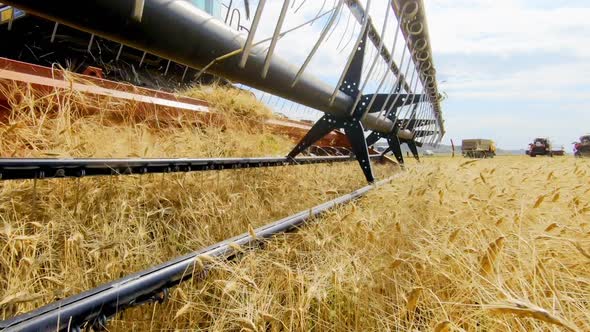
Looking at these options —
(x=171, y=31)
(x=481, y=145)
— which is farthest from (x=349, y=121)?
(x=481, y=145)

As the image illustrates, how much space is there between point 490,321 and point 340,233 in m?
0.70

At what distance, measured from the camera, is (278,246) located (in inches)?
49.1

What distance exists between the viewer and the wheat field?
0.84 metres

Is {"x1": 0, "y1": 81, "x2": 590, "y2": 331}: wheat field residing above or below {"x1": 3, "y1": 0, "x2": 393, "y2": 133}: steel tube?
below

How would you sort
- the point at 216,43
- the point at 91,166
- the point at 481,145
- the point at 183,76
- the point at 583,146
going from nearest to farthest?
the point at 216,43
the point at 91,166
the point at 183,76
the point at 583,146
the point at 481,145

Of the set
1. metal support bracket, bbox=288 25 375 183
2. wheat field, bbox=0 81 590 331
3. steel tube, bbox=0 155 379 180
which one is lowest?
wheat field, bbox=0 81 590 331

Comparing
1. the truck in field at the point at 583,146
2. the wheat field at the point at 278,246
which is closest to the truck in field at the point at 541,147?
the truck in field at the point at 583,146

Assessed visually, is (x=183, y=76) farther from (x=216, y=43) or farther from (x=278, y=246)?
(x=278, y=246)

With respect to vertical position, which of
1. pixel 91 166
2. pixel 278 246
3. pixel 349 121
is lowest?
pixel 278 246

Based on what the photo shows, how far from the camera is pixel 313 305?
98 centimetres

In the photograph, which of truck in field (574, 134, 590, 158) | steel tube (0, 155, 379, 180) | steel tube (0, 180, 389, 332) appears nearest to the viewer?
steel tube (0, 180, 389, 332)

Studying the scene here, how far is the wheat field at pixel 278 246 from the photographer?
33.1 inches

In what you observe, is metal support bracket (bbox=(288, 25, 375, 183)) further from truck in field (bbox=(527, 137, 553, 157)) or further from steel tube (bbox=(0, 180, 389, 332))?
truck in field (bbox=(527, 137, 553, 157))

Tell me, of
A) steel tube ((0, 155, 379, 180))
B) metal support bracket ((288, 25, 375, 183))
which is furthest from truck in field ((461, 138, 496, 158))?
steel tube ((0, 155, 379, 180))
